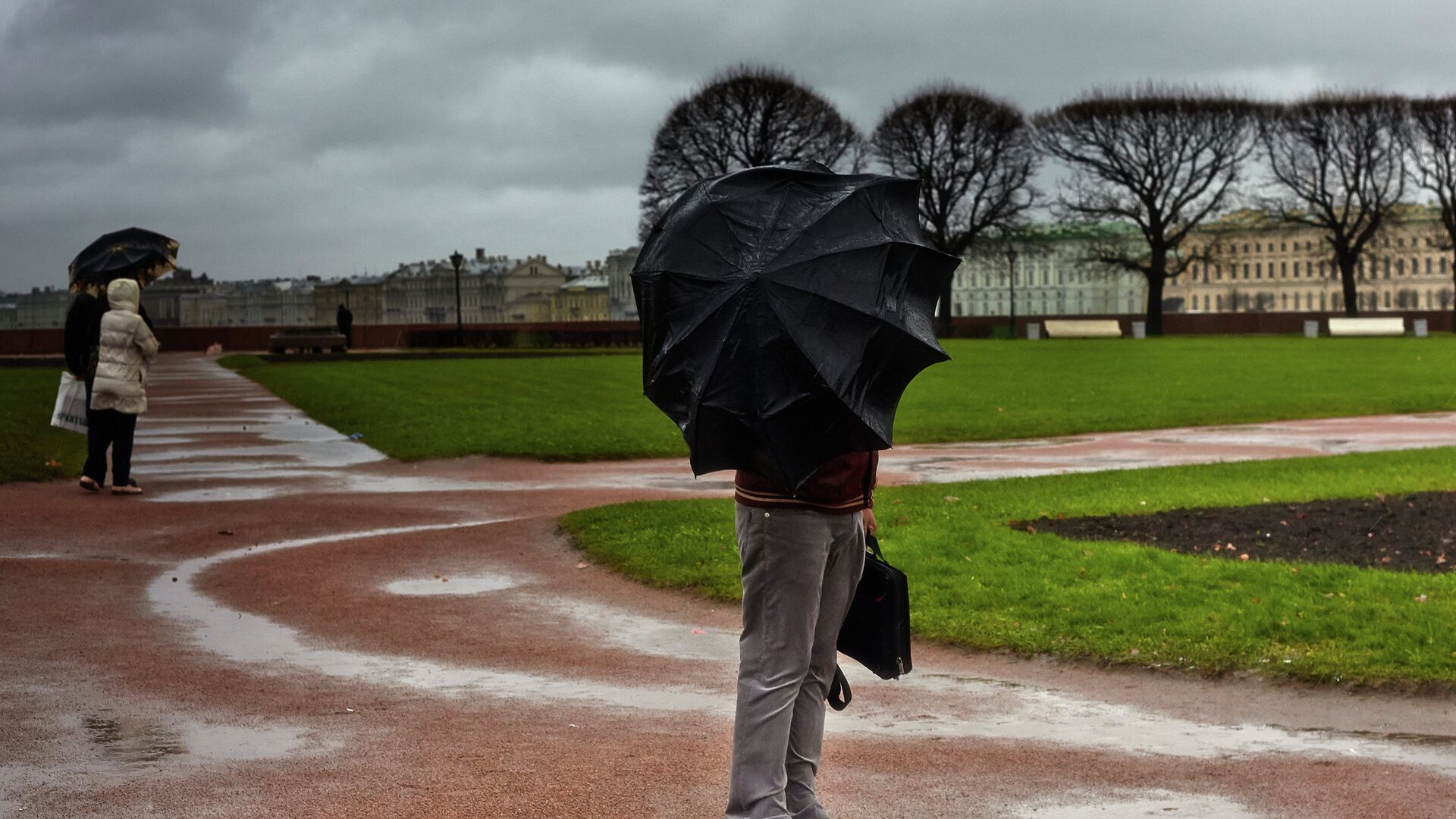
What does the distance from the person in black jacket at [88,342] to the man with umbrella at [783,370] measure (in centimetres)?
1084

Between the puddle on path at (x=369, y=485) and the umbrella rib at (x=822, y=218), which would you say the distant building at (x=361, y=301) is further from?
the umbrella rib at (x=822, y=218)

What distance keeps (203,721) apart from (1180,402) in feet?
71.8

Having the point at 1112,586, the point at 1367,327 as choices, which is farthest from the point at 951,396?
the point at 1367,327

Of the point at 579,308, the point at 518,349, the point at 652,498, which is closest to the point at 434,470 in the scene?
the point at 652,498

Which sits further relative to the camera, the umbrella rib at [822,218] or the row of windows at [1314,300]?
the row of windows at [1314,300]

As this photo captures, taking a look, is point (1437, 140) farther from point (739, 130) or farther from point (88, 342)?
point (88, 342)

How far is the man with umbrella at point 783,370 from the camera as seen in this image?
158 inches

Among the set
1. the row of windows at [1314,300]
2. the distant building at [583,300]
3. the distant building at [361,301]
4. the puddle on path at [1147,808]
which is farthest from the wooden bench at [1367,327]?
the distant building at [361,301]

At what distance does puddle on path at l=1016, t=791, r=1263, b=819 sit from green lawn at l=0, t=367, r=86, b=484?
12893 millimetres

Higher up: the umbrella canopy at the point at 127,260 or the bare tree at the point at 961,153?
the bare tree at the point at 961,153

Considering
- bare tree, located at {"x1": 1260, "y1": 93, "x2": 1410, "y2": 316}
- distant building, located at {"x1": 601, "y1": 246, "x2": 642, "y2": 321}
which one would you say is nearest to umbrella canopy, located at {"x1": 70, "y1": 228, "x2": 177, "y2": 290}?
bare tree, located at {"x1": 1260, "y1": 93, "x2": 1410, "y2": 316}

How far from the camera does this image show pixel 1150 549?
9.77 m

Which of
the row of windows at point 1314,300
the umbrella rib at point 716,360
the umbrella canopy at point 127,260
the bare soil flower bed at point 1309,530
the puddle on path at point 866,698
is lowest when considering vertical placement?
the puddle on path at point 866,698

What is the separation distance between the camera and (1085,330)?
244ft
